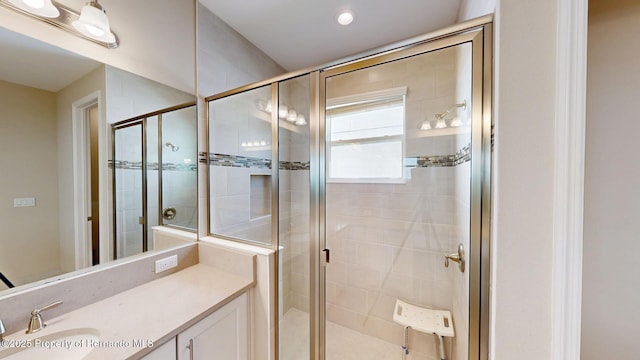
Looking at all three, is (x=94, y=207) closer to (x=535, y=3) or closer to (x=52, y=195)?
(x=52, y=195)

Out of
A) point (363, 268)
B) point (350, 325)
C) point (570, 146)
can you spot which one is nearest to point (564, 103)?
point (570, 146)

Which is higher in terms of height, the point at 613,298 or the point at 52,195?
the point at 52,195

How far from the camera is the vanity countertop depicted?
0.81 metres

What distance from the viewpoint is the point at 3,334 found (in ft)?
2.67

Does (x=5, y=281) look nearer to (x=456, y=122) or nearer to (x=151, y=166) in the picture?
(x=151, y=166)

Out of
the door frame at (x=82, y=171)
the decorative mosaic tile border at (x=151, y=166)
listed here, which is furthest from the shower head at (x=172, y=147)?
the door frame at (x=82, y=171)

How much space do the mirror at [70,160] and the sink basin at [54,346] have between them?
253 mm

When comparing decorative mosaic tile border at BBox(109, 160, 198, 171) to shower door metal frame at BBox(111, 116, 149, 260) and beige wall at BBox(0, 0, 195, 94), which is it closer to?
shower door metal frame at BBox(111, 116, 149, 260)

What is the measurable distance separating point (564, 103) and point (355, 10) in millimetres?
1429

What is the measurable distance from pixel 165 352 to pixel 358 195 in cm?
162

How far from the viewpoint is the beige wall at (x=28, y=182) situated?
2.92ft

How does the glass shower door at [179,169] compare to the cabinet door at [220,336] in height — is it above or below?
above

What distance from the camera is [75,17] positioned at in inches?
41.0

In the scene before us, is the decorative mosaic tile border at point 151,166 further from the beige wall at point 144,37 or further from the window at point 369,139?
the window at point 369,139
